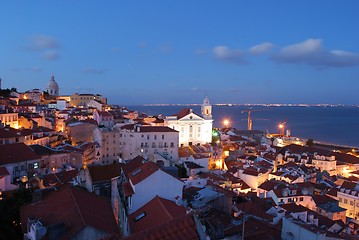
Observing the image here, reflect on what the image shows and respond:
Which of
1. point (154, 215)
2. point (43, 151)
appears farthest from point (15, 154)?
point (154, 215)

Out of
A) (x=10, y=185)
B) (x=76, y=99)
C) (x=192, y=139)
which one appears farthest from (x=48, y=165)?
(x=76, y=99)

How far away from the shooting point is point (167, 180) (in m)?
10.5

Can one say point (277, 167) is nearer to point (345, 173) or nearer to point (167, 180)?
point (345, 173)

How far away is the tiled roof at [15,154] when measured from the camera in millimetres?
18655

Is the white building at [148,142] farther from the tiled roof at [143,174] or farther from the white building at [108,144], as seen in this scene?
the tiled roof at [143,174]

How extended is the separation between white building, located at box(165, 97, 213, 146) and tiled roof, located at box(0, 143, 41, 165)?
63.6ft

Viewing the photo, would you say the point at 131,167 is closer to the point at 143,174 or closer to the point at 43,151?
the point at 143,174

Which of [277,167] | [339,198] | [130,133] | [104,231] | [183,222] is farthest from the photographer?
[277,167]

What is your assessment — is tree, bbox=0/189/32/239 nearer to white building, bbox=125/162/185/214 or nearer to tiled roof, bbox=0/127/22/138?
white building, bbox=125/162/185/214

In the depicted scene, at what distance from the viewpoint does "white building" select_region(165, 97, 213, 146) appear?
3778 cm

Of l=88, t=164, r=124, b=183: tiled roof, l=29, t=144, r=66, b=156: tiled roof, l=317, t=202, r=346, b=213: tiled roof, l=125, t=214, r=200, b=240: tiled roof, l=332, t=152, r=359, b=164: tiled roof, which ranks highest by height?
l=125, t=214, r=200, b=240: tiled roof

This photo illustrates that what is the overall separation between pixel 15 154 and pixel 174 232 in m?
17.3

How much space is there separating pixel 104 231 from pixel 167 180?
2.93 metres

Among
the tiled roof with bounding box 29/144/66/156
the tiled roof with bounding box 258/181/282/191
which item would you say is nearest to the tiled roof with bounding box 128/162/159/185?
the tiled roof with bounding box 29/144/66/156
